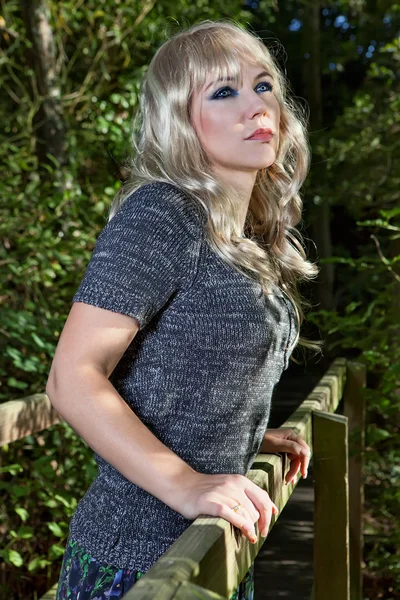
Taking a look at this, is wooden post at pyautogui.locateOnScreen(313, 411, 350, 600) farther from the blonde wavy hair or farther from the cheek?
the cheek

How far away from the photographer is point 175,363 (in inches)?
56.1

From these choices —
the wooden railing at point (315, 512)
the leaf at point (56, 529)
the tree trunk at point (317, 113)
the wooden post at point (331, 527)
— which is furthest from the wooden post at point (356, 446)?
the tree trunk at point (317, 113)

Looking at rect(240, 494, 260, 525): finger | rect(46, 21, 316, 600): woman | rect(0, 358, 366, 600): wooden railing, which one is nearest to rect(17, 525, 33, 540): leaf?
rect(0, 358, 366, 600): wooden railing

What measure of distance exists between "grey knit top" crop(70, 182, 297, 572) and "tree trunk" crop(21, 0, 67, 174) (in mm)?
3399

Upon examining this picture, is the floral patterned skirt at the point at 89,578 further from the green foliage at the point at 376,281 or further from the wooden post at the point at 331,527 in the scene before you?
the green foliage at the point at 376,281

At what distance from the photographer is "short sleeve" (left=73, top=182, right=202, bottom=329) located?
1.32 metres

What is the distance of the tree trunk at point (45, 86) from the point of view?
4.69 m

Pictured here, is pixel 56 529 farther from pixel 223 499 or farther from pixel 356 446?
pixel 223 499

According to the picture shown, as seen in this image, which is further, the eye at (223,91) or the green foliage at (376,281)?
the green foliage at (376,281)

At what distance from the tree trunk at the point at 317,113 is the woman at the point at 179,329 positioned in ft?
33.4

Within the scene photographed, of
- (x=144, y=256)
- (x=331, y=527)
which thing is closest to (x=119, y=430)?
(x=144, y=256)

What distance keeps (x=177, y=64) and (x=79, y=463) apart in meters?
2.84

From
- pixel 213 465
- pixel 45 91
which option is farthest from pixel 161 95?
pixel 45 91

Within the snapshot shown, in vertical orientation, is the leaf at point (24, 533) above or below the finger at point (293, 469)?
below
